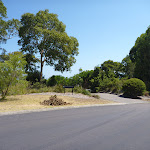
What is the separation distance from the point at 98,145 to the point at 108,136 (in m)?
0.97

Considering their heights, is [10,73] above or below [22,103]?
above

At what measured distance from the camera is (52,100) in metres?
14.4

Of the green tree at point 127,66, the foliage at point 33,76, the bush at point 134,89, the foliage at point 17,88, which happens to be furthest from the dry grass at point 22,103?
the green tree at point 127,66

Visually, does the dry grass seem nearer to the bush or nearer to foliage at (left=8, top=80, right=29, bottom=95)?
foliage at (left=8, top=80, right=29, bottom=95)

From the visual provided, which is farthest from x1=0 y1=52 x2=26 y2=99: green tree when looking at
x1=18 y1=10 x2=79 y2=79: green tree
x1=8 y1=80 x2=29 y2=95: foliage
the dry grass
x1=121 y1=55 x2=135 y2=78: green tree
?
x1=121 y1=55 x2=135 y2=78: green tree

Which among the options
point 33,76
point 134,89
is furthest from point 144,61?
point 33,76

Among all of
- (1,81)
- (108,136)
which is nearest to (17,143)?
(108,136)

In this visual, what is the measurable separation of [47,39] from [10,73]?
14.9 m

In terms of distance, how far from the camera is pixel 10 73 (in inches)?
609

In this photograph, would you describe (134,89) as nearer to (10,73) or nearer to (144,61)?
(10,73)

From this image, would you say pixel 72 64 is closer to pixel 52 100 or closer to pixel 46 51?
pixel 46 51

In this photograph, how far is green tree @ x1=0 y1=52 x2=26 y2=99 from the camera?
1511 centimetres

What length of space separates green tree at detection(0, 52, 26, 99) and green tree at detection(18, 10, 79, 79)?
13.7 metres

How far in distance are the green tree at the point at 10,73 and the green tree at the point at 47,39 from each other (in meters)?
13.7
